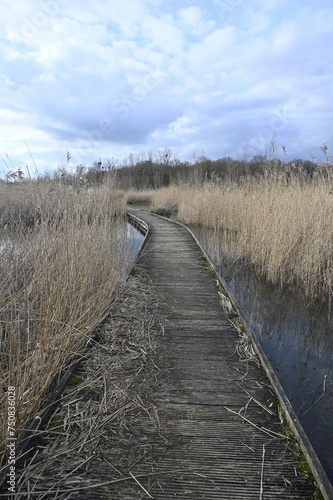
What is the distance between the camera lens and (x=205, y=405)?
6.07 feet

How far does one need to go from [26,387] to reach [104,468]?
59cm

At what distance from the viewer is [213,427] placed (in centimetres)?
168

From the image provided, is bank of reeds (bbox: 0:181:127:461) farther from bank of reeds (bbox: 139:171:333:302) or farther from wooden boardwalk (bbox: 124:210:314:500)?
bank of reeds (bbox: 139:171:333:302)

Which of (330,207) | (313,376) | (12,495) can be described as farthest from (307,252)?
(12,495)

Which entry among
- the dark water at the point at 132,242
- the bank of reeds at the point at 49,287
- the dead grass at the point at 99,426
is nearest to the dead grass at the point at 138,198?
the dark water at the point at 132,242

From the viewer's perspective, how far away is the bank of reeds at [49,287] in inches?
65.0

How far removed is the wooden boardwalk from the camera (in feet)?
4.43

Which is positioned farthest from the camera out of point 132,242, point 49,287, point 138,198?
point 138,198

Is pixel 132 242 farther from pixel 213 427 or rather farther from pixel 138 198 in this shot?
pixel 138 198

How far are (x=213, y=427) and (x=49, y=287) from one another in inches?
54.5

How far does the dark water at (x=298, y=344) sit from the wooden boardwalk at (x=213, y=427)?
47 cm

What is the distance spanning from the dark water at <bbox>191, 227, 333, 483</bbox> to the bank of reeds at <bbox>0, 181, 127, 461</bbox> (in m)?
1.68

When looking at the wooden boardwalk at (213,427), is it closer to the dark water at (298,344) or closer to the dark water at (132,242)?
the dark water at (298,344)

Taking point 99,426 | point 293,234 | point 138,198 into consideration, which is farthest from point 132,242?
point 138,198
